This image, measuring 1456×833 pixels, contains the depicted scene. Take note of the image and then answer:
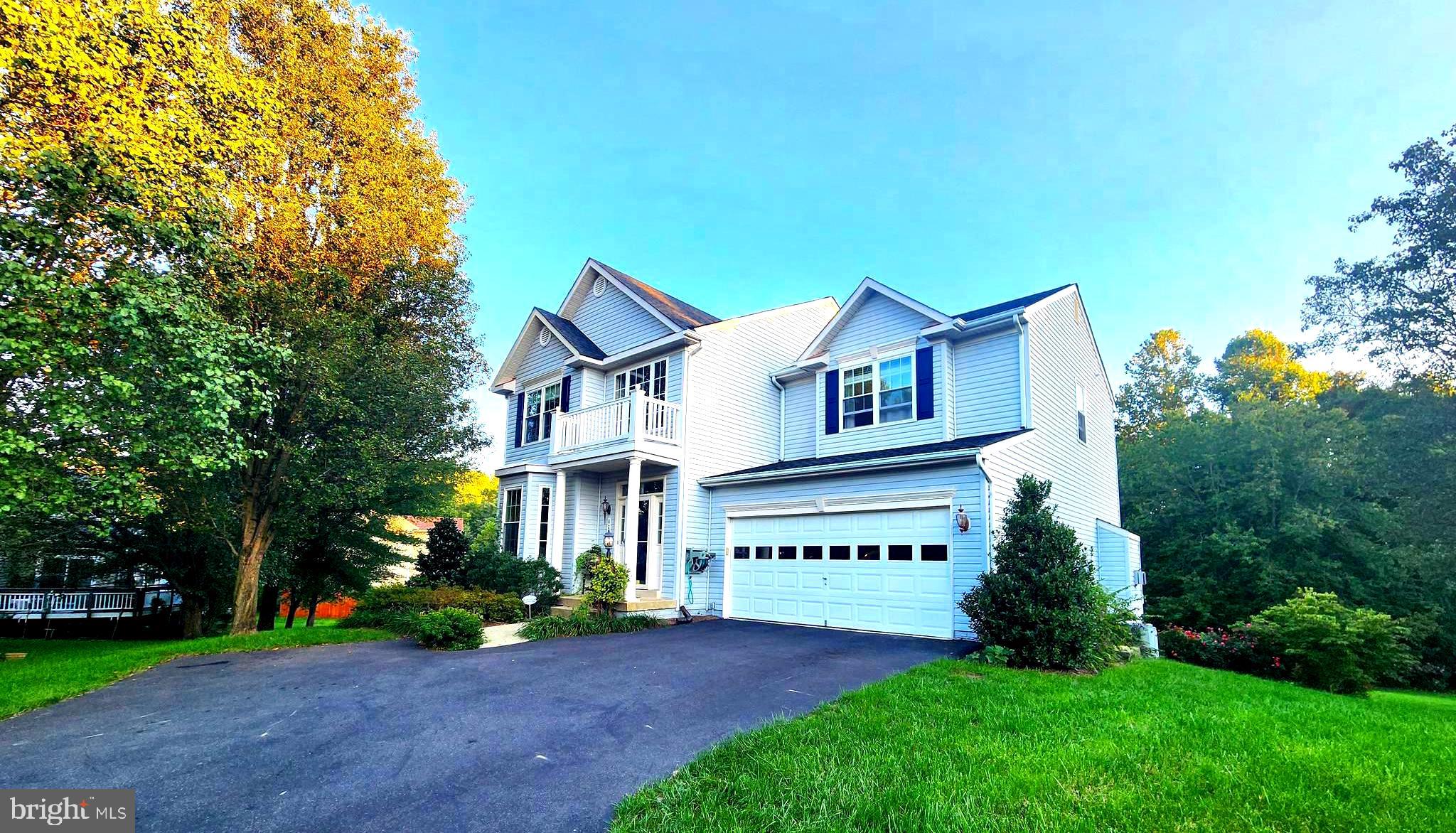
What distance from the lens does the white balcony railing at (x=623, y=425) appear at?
13.9 metres

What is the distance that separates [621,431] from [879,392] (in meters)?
6.09

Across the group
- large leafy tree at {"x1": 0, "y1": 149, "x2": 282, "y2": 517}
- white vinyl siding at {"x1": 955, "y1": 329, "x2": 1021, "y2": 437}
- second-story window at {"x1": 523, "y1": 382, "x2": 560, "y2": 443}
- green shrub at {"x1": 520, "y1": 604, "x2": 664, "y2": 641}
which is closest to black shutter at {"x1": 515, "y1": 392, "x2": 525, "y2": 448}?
second-story window at {"x1": 523, "y1": 382, "x2": 560, "y2": 443}

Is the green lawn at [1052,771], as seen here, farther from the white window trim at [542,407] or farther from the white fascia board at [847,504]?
the white window trim at [542,407]

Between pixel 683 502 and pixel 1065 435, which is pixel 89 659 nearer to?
pixel 683 502

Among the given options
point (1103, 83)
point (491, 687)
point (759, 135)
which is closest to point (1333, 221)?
point (1103, 83)

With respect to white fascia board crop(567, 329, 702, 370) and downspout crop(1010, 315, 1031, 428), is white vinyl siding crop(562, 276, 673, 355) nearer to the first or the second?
white fascia board crop(567, 329, 702, 370)

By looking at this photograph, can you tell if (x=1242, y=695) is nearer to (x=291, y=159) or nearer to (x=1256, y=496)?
(x=1256, y=496)

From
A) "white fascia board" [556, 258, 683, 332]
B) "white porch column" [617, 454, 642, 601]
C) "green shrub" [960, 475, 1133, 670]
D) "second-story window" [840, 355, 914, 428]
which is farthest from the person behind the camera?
"white fascia board" [556, 258, 683, 332]

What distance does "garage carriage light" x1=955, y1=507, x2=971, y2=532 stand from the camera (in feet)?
34.9

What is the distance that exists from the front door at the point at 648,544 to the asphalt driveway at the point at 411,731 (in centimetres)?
518

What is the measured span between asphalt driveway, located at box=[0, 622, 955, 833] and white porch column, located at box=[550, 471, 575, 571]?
5.58m

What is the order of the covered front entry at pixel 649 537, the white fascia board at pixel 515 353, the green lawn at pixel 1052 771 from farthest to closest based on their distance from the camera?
the white fascia board at pixel 515 353 < the covered front entry at pixel 649 537 < the green lawn at pixel 1052 771

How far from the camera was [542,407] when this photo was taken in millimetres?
18234

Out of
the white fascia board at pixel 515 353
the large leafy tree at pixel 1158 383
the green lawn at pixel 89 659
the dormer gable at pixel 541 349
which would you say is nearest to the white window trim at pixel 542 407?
the dormer gable at pixel 541 349
